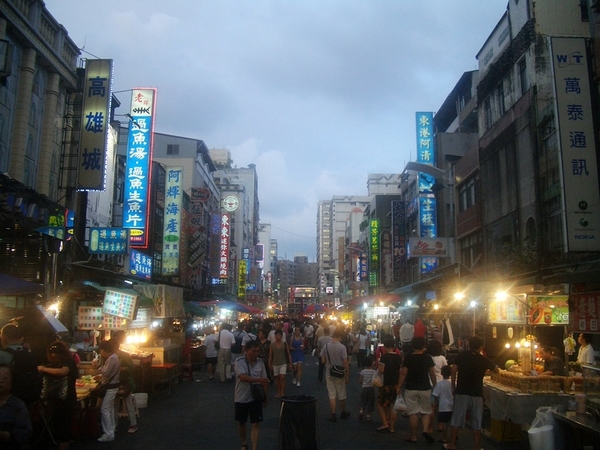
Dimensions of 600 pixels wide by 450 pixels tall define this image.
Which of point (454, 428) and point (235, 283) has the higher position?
point (235, 283)

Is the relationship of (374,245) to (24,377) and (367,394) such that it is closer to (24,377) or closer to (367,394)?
(367,394)

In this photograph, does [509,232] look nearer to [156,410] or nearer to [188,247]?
[156,410]

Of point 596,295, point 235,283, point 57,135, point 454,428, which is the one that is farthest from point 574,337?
point 235,283

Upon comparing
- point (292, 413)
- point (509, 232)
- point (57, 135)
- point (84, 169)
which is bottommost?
point (292, 413)

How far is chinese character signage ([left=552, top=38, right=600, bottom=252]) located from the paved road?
5076 mm

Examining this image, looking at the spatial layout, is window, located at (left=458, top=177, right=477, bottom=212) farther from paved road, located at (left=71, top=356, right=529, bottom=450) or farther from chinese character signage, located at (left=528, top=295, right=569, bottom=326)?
paved road, located at (left=71, top=356, right=529, bottom=450)

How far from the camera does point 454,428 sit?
830 centimetres

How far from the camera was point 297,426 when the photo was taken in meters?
7.45

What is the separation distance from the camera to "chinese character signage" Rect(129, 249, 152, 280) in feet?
80.2

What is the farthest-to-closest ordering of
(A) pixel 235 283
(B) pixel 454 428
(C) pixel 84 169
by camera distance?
(A) pixel 235 283 < (C) pixel 84 169 < (B) pixel 454 428

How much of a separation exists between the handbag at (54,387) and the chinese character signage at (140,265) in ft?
54.2

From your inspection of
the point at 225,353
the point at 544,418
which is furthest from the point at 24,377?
the point at 225,353

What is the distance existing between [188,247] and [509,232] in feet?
64.7

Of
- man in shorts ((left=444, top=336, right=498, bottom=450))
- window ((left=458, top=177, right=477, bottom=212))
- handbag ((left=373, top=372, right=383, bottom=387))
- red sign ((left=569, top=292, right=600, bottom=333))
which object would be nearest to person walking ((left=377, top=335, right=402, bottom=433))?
handbag ((left=373, top=372, right=383, bottom=387))
